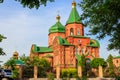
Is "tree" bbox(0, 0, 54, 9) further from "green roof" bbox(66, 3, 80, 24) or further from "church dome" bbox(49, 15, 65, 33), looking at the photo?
"church dome" bbox(49, 15, 65, 33)

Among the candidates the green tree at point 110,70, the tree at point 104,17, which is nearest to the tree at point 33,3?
the tree at point 104,17

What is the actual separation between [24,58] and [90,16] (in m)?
36.7

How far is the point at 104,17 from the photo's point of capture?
2131 centimetres

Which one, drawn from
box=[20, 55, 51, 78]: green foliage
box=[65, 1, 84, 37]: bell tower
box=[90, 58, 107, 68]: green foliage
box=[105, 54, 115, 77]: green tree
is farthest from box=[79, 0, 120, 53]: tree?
box=[65, 1, 84, 37]: bell tower

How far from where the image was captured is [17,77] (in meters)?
42.0

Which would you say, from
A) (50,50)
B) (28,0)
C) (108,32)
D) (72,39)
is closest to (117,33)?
(108,32)

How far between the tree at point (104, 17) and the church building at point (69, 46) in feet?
124

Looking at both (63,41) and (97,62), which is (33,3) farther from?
(63,41)

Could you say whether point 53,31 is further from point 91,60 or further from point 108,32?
point 108,32

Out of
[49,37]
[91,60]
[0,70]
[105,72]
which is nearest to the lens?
[0,70]

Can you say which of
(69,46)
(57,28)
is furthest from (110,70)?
(57,28)

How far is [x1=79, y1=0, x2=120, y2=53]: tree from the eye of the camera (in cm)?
1944

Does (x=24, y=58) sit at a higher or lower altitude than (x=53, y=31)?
lower

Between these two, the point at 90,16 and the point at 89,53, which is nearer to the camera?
the point at 90,16
